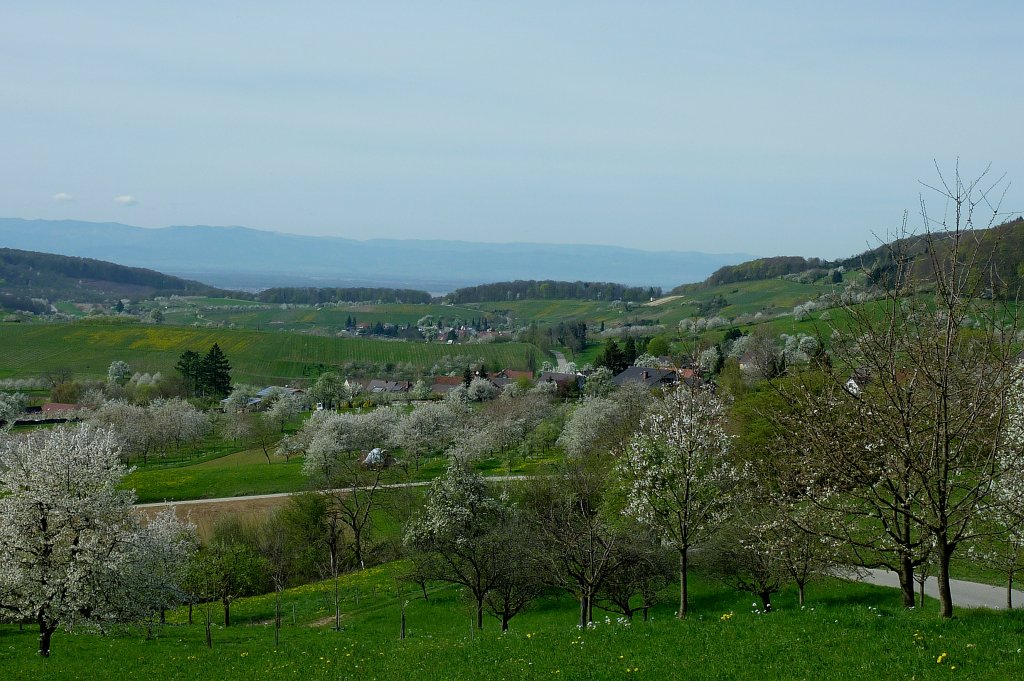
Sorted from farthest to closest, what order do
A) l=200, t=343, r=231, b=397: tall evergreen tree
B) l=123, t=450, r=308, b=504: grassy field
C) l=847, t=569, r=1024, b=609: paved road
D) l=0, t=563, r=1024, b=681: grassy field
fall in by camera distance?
l=200, t=343, r=231, b=397: tall evergreen tree → l=123, t=450, r=308, b=504: grassy field → l=847, t=569, r=1024, b=609: paved road → l=0, t=563, r=1024, b=681: grassy field

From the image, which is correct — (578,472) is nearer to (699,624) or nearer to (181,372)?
(699,624)

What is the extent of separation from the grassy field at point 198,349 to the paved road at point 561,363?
266 inches

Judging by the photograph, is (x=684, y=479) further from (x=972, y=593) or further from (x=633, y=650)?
(x=972, y=593)

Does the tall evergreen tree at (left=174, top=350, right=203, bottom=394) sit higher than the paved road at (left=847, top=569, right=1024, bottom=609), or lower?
lower

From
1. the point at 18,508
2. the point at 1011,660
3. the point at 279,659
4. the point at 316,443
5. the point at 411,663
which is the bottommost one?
the point at 316,443

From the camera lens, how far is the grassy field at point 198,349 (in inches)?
5251

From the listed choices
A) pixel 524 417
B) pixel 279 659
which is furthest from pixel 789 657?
pixel 524 417

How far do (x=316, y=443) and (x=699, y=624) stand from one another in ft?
192

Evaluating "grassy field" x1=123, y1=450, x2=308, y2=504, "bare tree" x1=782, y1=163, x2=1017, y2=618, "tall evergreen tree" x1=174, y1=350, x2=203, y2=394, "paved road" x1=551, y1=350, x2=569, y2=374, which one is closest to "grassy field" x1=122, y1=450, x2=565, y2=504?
"grassy field" x1=123, y1=450, x2=308, y2=504

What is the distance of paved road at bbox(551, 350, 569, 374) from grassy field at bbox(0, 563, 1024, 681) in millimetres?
108332

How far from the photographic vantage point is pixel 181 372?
119500 mm

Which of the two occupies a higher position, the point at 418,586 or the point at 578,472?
the point at 578,472

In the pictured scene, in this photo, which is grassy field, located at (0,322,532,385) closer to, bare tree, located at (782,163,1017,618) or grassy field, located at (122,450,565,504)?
grassy field, located at (122,450,565,504)

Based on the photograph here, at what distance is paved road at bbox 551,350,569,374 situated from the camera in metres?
135
